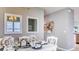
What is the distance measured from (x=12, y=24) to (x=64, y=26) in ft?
3.08

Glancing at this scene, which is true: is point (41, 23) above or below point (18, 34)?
above

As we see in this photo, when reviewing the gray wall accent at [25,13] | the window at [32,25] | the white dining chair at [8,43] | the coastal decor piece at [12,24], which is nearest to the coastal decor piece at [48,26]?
the gray wall accent at [25,13]

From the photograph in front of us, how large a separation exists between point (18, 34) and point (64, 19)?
0.87 m

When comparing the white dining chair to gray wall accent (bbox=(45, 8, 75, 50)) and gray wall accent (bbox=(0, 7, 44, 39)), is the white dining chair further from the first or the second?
gray wall accent (bbox=(45, 8, 75, 50))

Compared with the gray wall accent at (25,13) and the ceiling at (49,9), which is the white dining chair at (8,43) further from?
the ceiling at (49,9)

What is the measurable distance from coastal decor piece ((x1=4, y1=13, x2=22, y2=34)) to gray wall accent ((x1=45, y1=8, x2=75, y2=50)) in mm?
510

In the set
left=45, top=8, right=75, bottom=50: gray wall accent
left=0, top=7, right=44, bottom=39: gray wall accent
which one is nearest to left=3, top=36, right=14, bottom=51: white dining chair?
left=0, top=7, right=44, bottom=39: gray wall accent

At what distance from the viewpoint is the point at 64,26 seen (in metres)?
2.54

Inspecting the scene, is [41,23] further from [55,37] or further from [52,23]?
[55,37]

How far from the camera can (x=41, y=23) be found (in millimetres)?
2543

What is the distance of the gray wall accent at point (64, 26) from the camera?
2516mm

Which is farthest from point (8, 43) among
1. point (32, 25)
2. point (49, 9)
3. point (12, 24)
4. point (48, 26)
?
point (49, 9)
